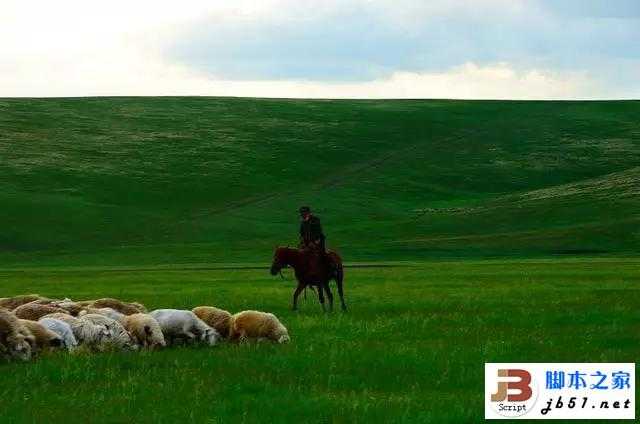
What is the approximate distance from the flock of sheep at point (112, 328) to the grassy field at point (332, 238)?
536mm

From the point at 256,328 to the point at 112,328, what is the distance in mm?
2563

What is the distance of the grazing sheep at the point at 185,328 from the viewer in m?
18.5

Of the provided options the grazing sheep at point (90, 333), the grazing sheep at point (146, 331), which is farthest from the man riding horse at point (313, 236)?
the grazing sheep at point (90, 333)

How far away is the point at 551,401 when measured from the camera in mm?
12070

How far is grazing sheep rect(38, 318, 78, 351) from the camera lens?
17312 millimetres

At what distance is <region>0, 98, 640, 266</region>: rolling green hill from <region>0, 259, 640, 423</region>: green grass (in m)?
53.3

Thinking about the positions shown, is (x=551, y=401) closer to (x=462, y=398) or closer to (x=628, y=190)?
(x=462, y=398)

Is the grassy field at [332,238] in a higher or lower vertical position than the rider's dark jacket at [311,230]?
lower

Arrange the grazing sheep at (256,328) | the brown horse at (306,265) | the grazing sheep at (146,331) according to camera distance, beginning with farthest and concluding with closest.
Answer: the brown horse at (306,265) → the grazing sheep at (256,328) → the grazing sheep at (146,331)

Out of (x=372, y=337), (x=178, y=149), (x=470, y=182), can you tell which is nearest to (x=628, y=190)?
(x=470, y=182)

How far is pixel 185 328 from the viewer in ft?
60.7

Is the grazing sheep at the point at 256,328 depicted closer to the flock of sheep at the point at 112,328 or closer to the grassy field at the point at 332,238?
the flock of sheep at the point at 112,328

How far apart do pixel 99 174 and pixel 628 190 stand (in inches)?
2095
